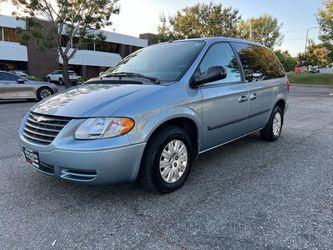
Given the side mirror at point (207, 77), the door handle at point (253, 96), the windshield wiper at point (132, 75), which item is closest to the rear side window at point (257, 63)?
the door handle at point (253, 96)

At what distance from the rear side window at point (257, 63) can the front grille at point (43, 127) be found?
285 centimetres

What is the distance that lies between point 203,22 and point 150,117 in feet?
112

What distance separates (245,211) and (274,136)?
3.03m

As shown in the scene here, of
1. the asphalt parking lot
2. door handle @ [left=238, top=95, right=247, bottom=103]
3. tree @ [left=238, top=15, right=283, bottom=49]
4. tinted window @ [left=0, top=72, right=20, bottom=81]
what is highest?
tree @ [left=238, top=15, right=283, bottom=49]

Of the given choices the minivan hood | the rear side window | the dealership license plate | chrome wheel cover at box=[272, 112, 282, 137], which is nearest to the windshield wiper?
the minivan hood

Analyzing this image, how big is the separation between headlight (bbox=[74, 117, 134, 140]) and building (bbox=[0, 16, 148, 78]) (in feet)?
A: 65.7

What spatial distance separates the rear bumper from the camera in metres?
2.72

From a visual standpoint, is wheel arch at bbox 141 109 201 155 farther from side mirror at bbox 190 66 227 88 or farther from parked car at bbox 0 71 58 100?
parked car at bbox 0 71 58 100

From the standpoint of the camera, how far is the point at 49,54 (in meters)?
33.3

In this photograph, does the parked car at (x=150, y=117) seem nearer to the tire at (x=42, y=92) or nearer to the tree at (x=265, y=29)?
the tire at (x=42, y=92)

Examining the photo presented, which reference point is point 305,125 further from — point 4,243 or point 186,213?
point 4,243

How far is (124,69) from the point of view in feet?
13.8

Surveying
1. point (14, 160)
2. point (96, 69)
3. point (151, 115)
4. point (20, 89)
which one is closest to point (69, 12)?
point (20, 89)

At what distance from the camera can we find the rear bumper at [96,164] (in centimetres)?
272
